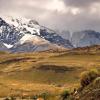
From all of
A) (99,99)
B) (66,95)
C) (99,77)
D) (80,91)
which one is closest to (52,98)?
(66,95)

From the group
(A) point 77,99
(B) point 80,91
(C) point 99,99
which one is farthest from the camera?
(B) point 80,91

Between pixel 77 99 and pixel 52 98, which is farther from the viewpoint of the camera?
pixel 52 98

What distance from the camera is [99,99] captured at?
21375 mm

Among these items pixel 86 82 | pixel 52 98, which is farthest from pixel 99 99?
pixel 52 98

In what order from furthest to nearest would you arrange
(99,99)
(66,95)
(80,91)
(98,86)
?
(66,95), (80,91), (98,86), (99,99)

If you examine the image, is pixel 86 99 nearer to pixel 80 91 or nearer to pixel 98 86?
pixel 98 86

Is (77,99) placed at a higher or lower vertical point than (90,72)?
lower

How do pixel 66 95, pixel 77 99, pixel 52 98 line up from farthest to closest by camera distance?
pixel 52 98
pixel 66 95
pixel 77 99

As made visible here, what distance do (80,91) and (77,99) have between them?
1897 millimetres

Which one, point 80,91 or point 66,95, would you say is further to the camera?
point 66,95

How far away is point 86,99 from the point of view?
2261 centimetres

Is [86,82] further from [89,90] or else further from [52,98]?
Result: [52,98]

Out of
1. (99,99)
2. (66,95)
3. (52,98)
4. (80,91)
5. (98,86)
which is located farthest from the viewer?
(52,98)

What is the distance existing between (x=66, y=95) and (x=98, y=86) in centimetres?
565
